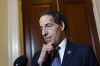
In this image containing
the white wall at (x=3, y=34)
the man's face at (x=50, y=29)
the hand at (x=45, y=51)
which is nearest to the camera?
the hand at (x=45, y=51)

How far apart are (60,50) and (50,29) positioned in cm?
16

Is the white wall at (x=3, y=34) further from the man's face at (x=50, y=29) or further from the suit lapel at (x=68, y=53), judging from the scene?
the suit lapel at (x=68, y=53)

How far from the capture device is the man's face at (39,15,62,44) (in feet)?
4.33

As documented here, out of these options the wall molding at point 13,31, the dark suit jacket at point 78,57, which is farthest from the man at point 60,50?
the wall molding at point 13,31

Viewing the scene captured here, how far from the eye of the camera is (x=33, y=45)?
6.33 ft

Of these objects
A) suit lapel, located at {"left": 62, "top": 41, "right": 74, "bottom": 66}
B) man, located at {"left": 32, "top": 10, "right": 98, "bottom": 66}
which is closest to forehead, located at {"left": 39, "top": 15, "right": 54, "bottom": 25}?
man, located at {"left": 32, "top": 10, "right": 98, "bottom": 66}

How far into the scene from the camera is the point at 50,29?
135 centimetres

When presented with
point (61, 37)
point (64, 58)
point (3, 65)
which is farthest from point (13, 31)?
point (64, 58)

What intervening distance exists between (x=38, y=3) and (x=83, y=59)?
3.38ft

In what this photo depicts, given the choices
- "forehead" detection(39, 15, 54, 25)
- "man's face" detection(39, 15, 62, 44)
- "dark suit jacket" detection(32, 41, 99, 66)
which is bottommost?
"dark suit jacket" detection(32, 41, 99, 66)

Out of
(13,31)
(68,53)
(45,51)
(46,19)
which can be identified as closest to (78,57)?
(68,53)

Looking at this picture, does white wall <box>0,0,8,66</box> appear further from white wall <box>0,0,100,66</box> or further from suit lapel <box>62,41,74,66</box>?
suit lapel <box>62,41,74,66</box>

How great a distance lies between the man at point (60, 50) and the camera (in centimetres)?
124

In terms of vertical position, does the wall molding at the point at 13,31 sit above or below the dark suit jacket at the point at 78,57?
above
